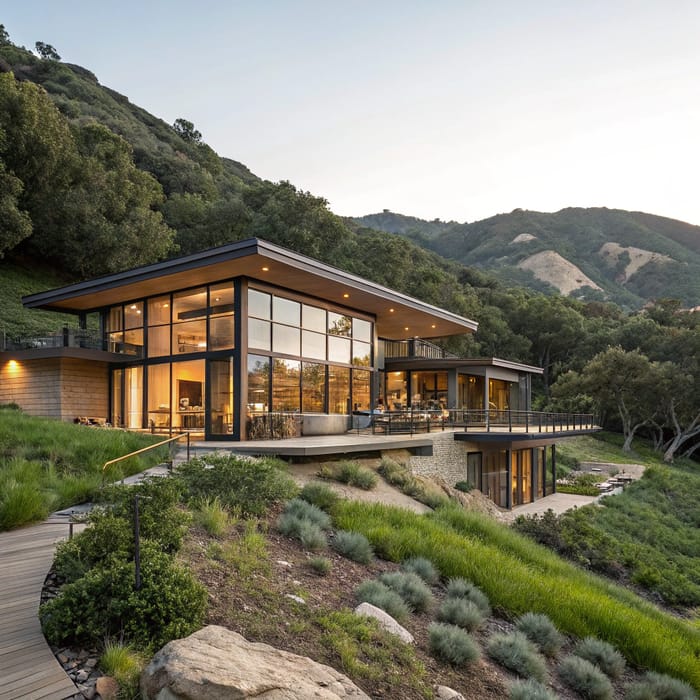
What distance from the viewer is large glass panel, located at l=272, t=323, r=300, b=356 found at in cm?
1670

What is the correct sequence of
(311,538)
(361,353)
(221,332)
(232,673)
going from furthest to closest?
(361,353) < (221,332) < (311,538) < (232,673)

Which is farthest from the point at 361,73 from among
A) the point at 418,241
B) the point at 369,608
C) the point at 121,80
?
the point at 121,80

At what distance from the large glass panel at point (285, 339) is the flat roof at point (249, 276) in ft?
4.26

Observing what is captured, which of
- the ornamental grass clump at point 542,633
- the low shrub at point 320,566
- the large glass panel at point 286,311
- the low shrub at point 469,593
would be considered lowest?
the ornamental grass clump at point 542,633

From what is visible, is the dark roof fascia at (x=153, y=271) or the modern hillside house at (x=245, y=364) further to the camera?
the modern hillside house at (x=245, y=364)

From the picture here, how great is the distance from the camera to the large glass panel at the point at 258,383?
1570cm

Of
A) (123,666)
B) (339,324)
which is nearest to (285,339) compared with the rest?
(339,324)

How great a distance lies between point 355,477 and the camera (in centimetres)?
1120

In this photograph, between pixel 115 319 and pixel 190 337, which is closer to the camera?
pixel 190 337

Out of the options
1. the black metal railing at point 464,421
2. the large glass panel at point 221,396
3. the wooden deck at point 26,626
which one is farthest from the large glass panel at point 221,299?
the wooden deck at point 26,626

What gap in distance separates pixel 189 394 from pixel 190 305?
278 cm

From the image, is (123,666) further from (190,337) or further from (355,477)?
(190,337)

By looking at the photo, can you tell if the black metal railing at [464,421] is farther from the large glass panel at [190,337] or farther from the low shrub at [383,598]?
the low shrub at [383,598]

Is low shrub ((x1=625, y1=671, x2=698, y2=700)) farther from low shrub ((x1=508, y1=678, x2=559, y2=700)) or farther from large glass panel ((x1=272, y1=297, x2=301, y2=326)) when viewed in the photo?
large glass panel ((x1=272, y1=297, x2=301, y2=326))
